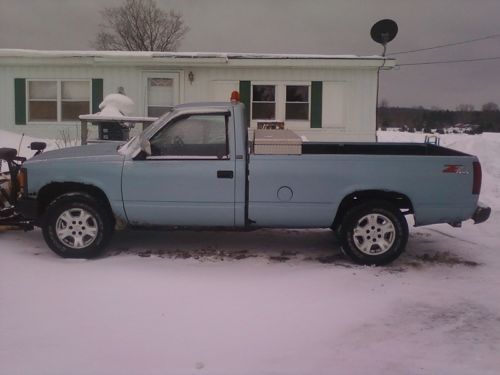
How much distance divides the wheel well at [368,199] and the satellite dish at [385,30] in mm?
12556

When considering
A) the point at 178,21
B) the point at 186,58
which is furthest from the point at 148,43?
the point at 186,58

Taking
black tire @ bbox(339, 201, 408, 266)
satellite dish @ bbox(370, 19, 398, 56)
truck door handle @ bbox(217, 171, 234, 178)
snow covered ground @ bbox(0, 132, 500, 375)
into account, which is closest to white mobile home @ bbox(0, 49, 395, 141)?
satellite dish @ bbox(370, 19, 398, 56)

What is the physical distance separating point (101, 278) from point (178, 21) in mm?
45818

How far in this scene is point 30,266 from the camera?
6062 millimetres

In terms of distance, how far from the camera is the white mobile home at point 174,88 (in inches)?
682

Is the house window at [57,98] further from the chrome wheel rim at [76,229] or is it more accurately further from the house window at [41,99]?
the chrome wheel rim at [76,229]

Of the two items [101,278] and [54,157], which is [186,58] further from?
[101,278]

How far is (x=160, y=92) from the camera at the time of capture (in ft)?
59.0

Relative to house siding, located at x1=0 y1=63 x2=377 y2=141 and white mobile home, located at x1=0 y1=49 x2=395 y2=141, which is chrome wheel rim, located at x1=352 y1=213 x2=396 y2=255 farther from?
house siding, located at x1=0 y1=63 x2=377 y2=141

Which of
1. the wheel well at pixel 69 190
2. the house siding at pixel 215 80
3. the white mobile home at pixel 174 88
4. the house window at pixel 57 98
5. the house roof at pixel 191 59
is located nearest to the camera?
the wheel well at pixel 69 190

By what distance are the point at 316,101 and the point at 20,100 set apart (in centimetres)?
908

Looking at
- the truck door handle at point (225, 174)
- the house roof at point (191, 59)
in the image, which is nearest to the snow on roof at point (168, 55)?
the house roof at point (191, 59)

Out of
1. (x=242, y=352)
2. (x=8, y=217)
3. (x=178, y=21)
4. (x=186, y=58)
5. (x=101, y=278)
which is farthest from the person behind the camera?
(x=178, y=21)

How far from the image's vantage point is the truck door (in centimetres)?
632
